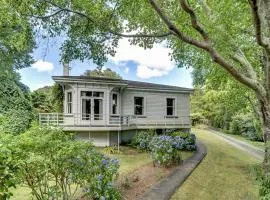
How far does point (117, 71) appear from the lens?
49.1 m

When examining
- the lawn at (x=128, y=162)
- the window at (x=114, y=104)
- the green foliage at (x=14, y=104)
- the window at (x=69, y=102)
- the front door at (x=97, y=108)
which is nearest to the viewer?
the lawn at (x=128, y=162)

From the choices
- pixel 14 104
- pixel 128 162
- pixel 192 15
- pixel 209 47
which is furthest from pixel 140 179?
pixel 14 104

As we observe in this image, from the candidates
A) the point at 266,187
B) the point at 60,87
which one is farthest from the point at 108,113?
the point at 266,187

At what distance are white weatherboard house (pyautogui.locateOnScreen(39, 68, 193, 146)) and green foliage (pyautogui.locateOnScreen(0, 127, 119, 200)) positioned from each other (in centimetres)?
1142

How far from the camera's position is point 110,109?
23.0 meters

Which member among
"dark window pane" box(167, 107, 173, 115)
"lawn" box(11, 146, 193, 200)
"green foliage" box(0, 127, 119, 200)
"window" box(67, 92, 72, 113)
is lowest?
"lawn" box(11, 146, 193, 200)

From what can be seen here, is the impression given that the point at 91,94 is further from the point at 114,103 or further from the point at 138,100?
the point at 138,100

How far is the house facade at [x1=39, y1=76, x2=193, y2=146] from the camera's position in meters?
21.7

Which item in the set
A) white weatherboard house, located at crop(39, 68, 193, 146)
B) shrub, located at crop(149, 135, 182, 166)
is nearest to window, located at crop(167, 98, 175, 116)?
white weatherboard house, located at crop(39, 68, 193, 146)

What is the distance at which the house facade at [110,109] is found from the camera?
71.2ft

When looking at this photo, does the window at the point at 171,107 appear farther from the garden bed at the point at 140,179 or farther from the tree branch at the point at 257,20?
the tree branch at the point at 257,20

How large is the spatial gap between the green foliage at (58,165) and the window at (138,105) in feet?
54.8

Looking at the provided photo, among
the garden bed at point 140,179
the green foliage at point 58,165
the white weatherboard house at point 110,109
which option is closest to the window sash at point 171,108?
the white weatherboard house at point 110,109

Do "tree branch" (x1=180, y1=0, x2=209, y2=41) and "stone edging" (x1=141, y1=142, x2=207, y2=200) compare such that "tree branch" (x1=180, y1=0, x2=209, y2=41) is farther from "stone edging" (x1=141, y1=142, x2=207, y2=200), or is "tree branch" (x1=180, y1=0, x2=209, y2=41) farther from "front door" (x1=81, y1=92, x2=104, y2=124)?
"front door" (x1=81, y1=92, x2=104, y2=124)
